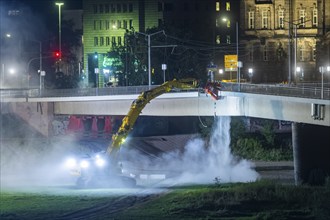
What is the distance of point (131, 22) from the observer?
143 metres

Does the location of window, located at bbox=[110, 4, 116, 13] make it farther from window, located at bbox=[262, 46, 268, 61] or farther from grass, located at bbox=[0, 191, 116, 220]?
grass, located at bbox=[0, 191, 116, 220]

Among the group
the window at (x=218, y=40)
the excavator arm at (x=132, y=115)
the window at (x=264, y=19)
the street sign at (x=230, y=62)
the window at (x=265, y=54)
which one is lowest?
the excavator arm at (x=132, y=115)

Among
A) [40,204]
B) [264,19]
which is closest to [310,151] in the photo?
[40,204]

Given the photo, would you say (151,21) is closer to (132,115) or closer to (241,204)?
(132,115)

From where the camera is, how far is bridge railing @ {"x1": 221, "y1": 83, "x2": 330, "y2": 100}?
54.2 meters

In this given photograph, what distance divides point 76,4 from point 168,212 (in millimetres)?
136260

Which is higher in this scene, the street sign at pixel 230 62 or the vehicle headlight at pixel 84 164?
the street sign at pixel 230 62

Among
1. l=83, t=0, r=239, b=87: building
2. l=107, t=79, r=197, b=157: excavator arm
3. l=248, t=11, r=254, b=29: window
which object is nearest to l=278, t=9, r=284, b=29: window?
l=248, t=11, r=254, b=29: window

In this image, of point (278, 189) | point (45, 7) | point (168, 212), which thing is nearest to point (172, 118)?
point (278, 189)

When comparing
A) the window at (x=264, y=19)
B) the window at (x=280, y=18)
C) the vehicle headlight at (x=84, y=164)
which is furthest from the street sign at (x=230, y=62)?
the vehicle headlight at (x=84, y=164)

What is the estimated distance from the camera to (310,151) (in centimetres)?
5966

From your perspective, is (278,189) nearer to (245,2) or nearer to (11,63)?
(245,2)

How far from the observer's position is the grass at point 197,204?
40.8 metres

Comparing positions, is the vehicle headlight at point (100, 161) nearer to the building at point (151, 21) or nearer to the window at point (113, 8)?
the building at point (151, 21)
